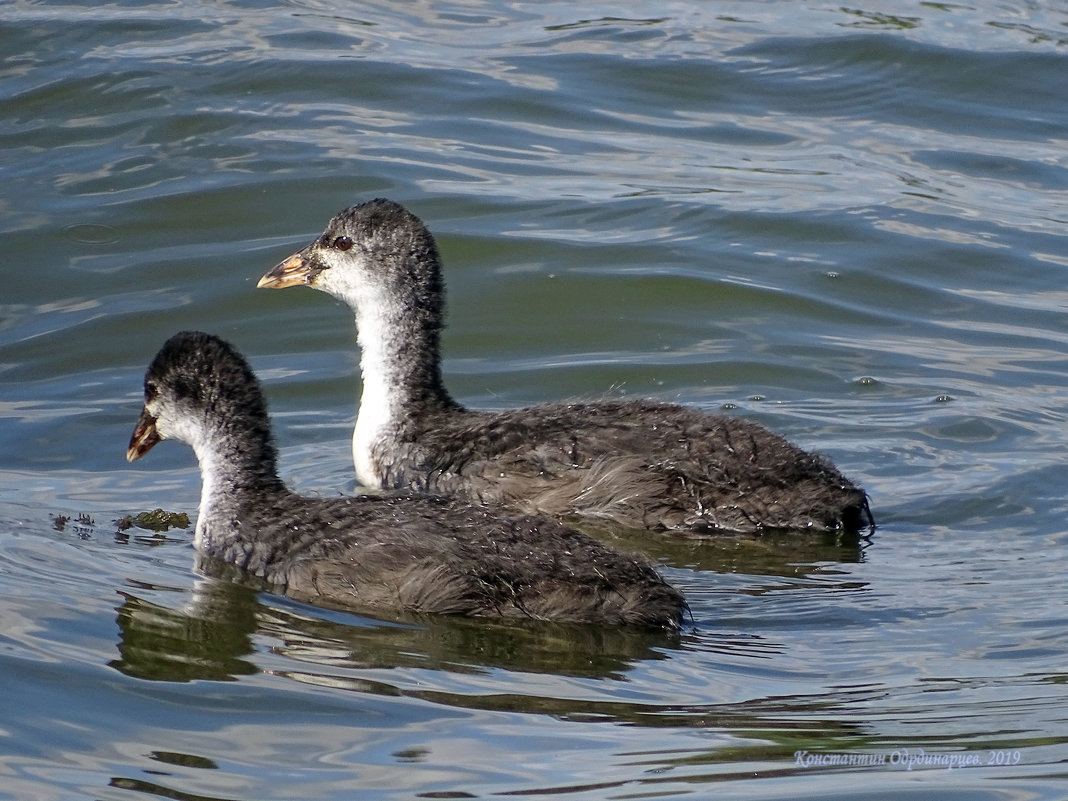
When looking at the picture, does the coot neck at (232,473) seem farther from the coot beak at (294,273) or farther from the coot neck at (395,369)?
the coot beak at (294,273)

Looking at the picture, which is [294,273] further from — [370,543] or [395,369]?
[370,543]

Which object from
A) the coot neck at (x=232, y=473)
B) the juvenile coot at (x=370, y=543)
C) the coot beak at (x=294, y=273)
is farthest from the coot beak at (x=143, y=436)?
the coot beak at (x=294, y=273)

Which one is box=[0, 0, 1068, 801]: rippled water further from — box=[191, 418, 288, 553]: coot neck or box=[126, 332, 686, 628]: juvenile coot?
box=[191, 418, 288, 553]: coot neck

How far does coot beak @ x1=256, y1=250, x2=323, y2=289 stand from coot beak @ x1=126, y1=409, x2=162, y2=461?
1855mm

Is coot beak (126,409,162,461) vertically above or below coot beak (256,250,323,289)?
below

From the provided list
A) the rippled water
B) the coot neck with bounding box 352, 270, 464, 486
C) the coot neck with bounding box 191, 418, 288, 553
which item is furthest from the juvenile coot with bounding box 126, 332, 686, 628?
the coot neck with bounding box 352, 270, 464, 486

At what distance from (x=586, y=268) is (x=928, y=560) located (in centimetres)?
543

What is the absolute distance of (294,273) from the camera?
1073 cm

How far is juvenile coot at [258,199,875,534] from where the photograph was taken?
8.94m

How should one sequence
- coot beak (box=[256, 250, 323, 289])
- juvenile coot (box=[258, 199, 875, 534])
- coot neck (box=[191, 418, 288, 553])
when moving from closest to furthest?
coot neck (box=[191, 418, 288, 553]), juvenile coot (box=[258, 199, 875, 534]), coot beak (box=[256, 250, 323, 289])

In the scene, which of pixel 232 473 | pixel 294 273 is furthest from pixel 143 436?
pixel 294 273

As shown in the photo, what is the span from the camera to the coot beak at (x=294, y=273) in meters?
10.7

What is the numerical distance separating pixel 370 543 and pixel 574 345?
16.3ft

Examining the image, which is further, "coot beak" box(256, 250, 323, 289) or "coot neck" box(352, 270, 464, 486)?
"coot beak" box(256, 250, 323, 289)
